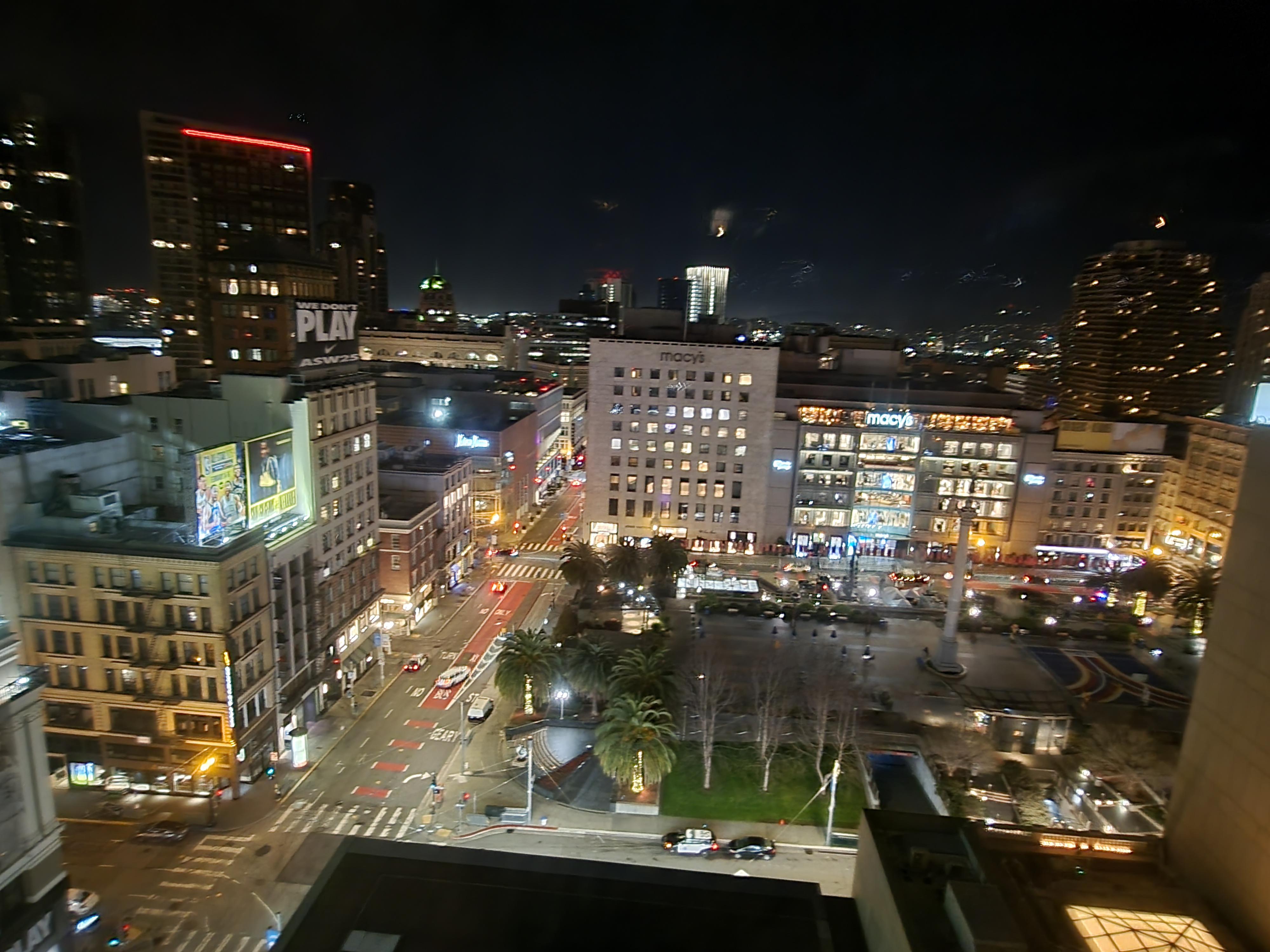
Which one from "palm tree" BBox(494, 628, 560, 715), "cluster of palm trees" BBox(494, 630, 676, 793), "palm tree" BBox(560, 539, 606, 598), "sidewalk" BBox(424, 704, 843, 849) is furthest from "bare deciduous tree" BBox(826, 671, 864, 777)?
"palm tree" BBox(560, 539, 606, 598)

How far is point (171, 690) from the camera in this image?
3231cm

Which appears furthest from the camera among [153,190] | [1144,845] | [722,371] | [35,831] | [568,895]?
[153,190]

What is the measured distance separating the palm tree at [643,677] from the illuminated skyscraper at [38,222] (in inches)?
3288

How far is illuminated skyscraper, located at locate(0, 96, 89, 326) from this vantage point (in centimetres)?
8238

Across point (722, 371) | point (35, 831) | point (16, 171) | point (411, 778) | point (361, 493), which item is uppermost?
A: point (16, 171)

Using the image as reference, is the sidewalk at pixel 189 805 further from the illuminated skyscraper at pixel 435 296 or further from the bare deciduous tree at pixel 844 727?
the illuminated skyscraper at pixel 435 296

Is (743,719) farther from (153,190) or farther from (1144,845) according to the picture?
(153,190)

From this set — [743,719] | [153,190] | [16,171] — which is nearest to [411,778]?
[743,719]

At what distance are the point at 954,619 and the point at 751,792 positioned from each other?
22275 mm

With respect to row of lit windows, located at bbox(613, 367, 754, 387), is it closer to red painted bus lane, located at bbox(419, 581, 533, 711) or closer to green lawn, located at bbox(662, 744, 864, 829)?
red painted bus lane, located at bbox(419, 581, 533, 711)

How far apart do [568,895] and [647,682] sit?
2304 cm

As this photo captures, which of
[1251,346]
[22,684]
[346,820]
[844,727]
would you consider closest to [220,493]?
[22,684]

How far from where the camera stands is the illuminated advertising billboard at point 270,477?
3588cm

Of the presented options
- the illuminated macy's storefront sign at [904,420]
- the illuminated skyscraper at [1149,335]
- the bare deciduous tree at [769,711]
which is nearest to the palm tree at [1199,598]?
the illuminated macy's storefront sign at [904,420]
